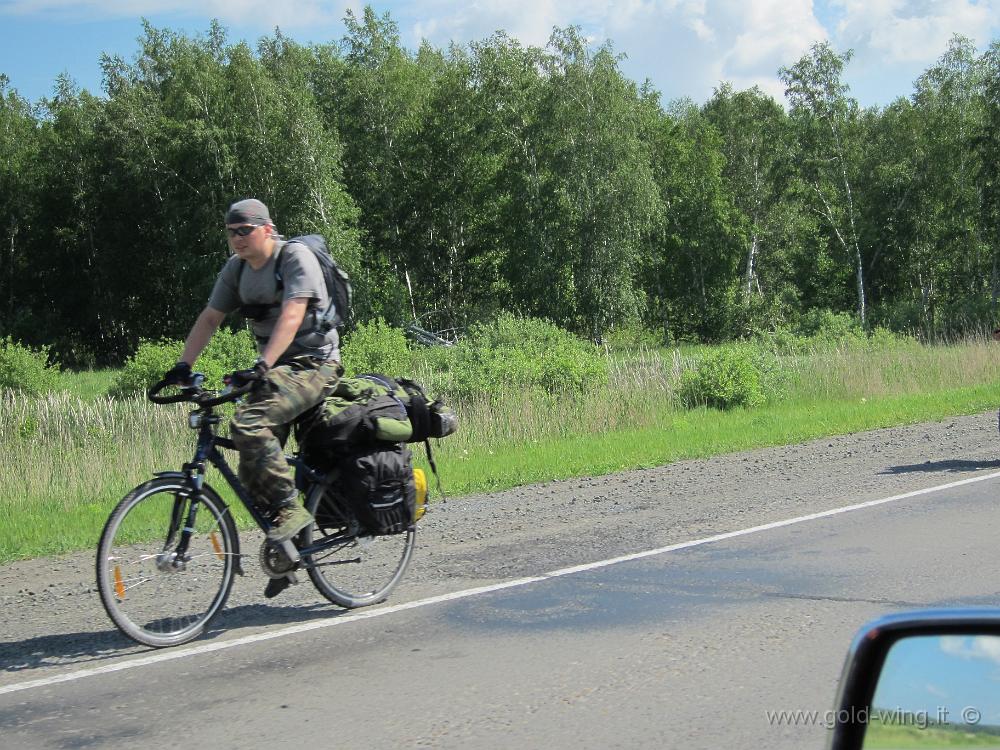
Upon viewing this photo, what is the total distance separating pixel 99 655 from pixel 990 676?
15.4ft

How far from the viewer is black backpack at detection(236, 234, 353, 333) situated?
5.91m

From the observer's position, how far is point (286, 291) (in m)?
5.73

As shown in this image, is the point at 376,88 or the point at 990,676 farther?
the point at 376,88

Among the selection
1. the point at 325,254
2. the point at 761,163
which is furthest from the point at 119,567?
the point at 761,163

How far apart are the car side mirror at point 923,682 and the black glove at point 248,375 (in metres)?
4.22

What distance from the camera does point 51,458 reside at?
488 inches

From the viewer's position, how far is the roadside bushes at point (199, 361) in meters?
25.8

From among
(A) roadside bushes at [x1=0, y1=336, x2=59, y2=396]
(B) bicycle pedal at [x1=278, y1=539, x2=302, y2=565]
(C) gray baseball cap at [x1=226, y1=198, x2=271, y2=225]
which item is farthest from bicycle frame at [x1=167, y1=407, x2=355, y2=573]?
(A) roadside bushes at [x1=0, y1=336, x2=59, y2=396]

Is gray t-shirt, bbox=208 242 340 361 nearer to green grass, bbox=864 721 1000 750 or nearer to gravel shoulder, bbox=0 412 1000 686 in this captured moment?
gravel shoulder, bbox=0 412 1000 686

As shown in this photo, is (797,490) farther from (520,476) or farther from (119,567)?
(119,567)

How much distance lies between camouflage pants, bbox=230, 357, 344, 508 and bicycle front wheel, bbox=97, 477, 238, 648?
26 centimetres

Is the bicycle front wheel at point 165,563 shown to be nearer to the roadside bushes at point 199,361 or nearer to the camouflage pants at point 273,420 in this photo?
the camouflage pants at point 273,420

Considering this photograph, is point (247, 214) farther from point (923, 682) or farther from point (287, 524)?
point (923, 682)

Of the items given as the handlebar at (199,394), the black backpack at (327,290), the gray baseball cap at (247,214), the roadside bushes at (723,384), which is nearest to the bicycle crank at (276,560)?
the handlebar at (199,394)
